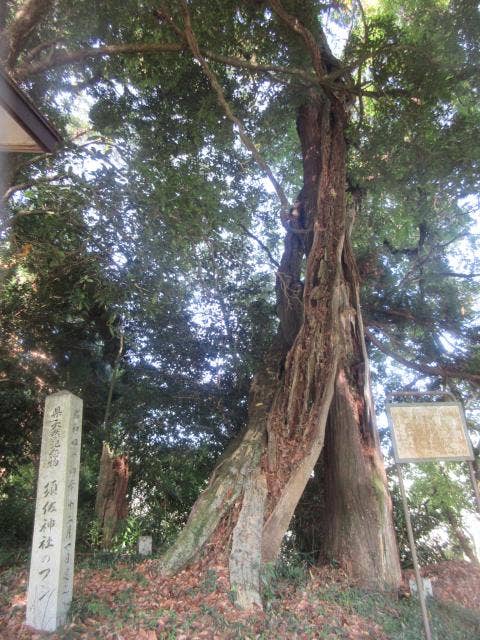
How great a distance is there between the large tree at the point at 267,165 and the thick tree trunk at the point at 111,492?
3062 mm

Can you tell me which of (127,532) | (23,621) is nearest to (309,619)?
(23,621)

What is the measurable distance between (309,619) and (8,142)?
206 inches

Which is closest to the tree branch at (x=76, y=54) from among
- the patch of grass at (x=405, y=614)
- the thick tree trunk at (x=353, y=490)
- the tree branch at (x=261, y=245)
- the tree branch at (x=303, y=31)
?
the tree branch at (x=303, y=31)

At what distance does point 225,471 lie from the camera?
556 centimetres

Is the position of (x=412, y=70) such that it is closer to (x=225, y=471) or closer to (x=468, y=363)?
(x=468, y=363)

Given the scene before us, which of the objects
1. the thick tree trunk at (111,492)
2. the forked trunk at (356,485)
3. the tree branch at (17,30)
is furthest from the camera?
the thick tree trunk at (111,492)

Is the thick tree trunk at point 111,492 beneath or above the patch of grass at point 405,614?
above

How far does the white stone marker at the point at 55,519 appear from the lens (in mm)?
3572

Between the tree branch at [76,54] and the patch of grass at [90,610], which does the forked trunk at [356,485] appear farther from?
the tree branch at [76,54]

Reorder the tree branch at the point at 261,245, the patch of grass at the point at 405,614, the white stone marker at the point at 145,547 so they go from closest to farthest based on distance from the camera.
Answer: the patch of grass at the point at 405,614 < the white stone marker at the point at 145,547 < the tree branch at the point at 261,245

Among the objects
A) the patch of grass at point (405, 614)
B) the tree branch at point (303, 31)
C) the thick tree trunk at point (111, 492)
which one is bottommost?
the patch of grass at point (405, 614)

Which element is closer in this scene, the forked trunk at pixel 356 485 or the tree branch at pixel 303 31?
the forked trunk at pixel 356 485

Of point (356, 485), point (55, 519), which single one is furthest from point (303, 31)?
point (55, 519)

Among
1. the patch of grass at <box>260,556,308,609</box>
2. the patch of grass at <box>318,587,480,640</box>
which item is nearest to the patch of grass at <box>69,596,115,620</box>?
the patch of grass at <box>260,556,308,609</box>
